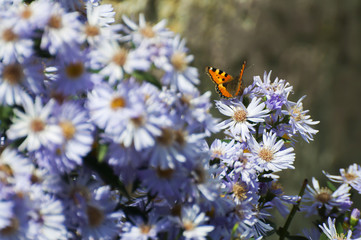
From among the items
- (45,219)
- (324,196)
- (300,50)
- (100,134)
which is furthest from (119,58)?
(300,50)

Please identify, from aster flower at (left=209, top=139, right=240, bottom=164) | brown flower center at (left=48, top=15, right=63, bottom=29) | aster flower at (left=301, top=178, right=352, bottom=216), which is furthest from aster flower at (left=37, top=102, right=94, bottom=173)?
aster flower at (left=301, top=178, right=352, bottom=216)

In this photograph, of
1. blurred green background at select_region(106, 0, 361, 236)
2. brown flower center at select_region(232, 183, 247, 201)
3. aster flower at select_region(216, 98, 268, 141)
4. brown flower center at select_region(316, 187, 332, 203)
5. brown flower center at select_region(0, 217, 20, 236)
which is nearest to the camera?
brown flower center at select_region(0, 217, 20, 236)

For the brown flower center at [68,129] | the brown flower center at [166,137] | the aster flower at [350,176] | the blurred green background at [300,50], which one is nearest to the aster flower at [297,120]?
the aster flower at [350,176]

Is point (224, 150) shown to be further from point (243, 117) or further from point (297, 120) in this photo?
point (297, 120)

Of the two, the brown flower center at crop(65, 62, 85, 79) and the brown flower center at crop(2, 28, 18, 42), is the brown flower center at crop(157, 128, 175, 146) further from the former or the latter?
the brown flower center at crop(2, 28, 18, 42)

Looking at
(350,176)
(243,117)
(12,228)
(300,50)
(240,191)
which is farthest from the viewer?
(300,50)

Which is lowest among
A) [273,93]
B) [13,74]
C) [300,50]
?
[300,50]
